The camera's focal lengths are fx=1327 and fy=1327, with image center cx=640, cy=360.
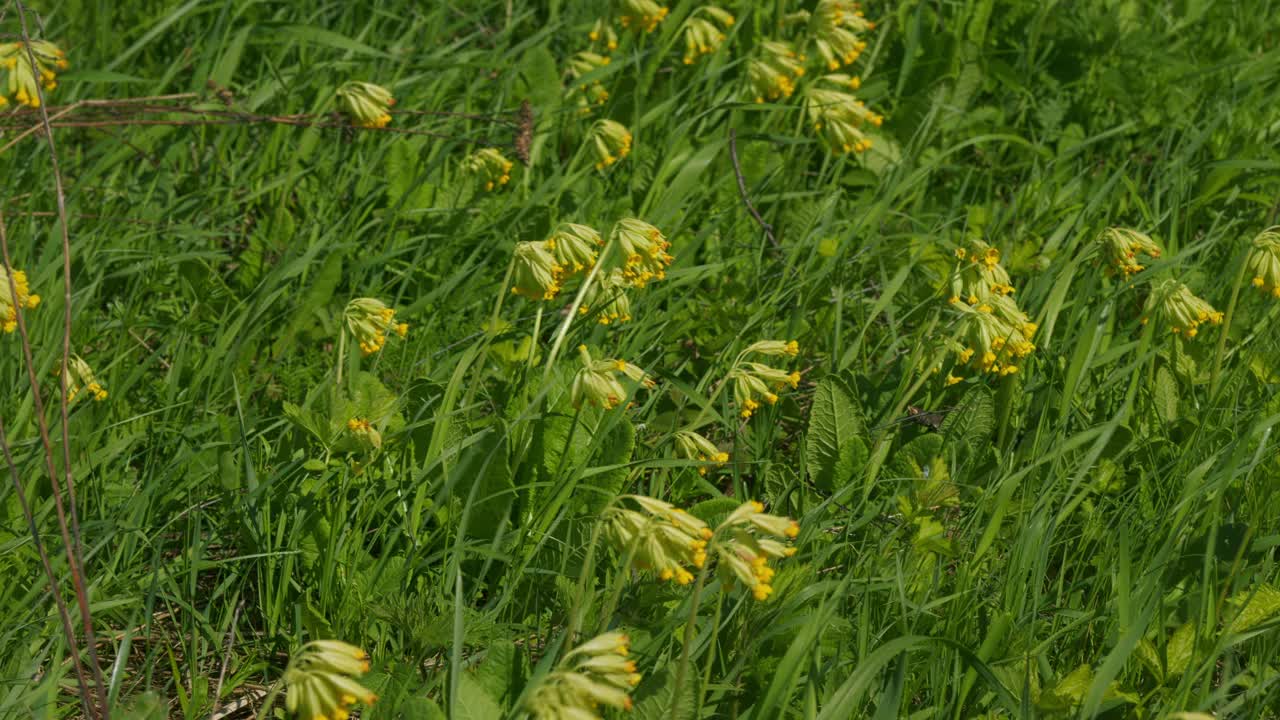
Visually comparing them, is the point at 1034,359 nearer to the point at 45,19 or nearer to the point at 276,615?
the point at 276,615

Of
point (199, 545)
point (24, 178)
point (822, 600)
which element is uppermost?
point (822, 600)

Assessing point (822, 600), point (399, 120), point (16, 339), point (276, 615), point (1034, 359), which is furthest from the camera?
point (399, 120)

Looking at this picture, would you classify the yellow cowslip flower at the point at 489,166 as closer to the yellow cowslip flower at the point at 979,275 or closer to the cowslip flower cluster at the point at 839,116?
the cowslip flower cluster at the point at 839,116

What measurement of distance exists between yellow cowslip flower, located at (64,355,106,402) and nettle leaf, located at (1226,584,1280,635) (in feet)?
7.17

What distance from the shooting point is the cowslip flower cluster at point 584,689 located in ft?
5.49

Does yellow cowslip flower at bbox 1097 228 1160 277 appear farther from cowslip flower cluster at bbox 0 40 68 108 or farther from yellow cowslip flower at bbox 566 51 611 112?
cowslip flower cluster at bbox 0 40 68 108

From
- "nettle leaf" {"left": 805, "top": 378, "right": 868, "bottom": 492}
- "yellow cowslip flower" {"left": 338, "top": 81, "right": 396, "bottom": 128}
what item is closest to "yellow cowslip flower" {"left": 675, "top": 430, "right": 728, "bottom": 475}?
"nettle leaf" {"left": 805, "top": 378, "right": 868, "bottom": 492}

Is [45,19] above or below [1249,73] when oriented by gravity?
below

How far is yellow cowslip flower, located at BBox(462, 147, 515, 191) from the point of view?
139 inches

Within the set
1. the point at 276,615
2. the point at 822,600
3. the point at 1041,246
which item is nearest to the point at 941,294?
the point at 1041,246

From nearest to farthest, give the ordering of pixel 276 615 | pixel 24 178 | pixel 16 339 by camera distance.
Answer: pixel 276 615 → pixel 16 339 → pixel 24 178

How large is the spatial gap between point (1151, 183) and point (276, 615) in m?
2.97

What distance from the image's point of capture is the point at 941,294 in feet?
10.4

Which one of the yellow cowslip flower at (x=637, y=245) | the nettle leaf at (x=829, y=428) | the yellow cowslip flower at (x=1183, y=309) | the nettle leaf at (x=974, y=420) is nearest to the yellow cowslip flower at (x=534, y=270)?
the yellow cowslip flower at (x=637, y=245)
